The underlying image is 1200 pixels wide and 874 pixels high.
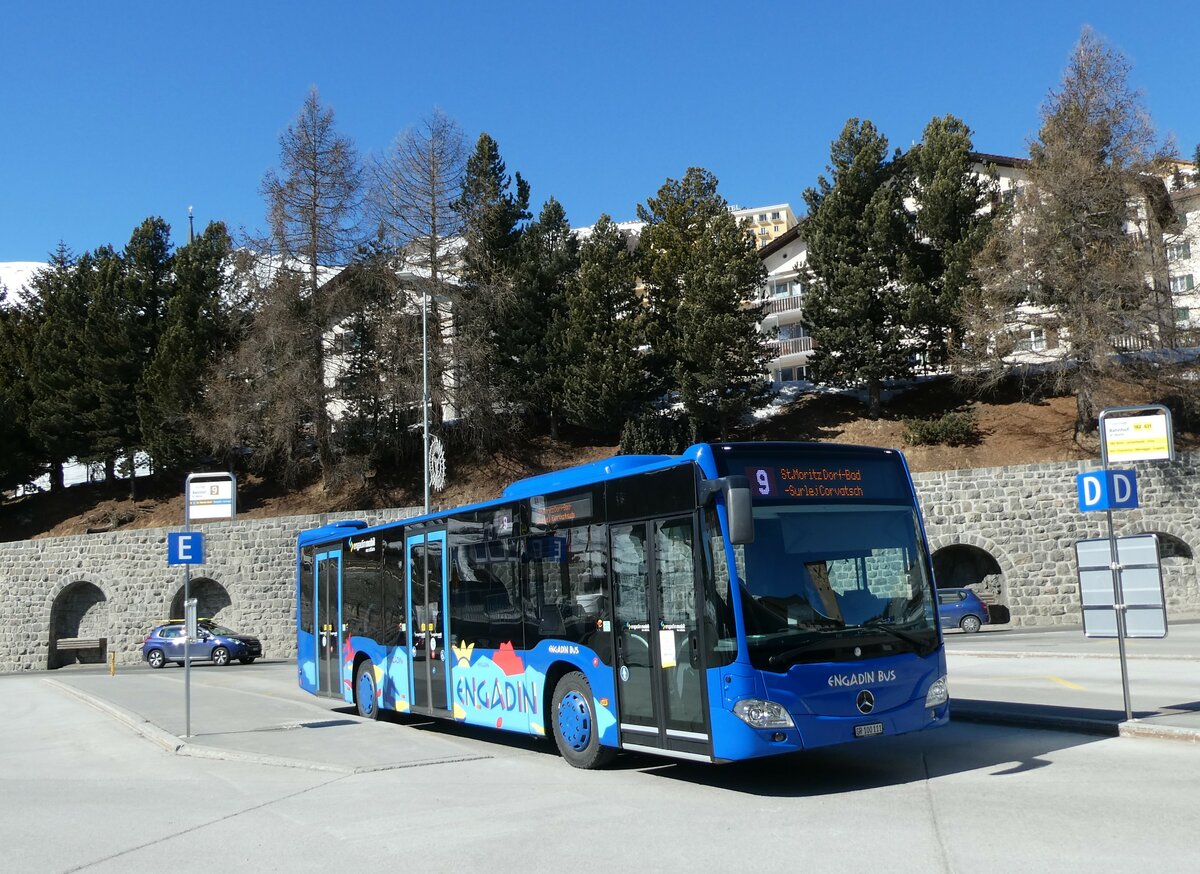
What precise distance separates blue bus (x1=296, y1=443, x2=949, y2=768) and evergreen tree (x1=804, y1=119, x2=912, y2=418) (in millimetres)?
31009

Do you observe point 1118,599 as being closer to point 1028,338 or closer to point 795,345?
point 1028,338

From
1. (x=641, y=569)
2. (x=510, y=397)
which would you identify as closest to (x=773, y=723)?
(x=641, y=569)

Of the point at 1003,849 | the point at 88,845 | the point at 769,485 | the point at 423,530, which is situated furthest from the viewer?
the point at 423,530

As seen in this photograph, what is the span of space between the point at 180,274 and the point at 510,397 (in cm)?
1846

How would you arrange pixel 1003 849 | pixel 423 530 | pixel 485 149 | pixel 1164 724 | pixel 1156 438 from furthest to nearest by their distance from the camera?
1. pixel 485 149
2. pixel 423 530
3. pixel 1156 438
4. pixel 1164 724
5. pixel 1003 849

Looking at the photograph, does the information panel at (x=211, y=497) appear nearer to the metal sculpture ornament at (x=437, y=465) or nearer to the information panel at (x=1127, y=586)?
the information panel at (x=1127, y=586)

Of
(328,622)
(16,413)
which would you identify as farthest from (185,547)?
(16,413)

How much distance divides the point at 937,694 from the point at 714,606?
7.76ft

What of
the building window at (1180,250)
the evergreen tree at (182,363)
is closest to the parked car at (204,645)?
the evergreen tree at (182,363)

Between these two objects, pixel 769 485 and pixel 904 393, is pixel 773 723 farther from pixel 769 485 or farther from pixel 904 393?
pixel 904 393

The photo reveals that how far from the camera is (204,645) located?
3544cm

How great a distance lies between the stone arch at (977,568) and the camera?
108 ft

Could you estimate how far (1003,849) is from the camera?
6551 mm

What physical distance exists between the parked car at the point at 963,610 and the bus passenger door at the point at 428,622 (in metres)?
21.9
